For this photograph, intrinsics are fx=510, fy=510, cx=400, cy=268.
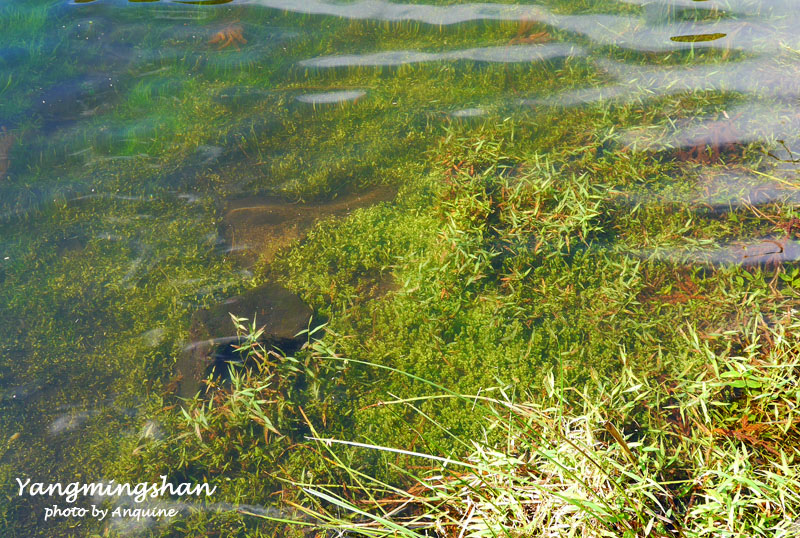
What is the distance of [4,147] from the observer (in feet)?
11.9

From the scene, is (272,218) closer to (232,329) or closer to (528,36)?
(232,329)

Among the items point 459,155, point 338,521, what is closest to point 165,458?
point 338,521

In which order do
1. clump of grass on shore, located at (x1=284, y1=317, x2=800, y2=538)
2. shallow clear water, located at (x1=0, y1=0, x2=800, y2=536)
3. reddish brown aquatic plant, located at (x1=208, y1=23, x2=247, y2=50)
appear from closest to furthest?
clump of grass on shore, located at (x1=284, y1=317, x2=800, y2=538)
shallow clear water, located at (x1=0, y1=0, x2=800, y2=536)
reddish brown aquatic plant, located at (x1=208, y1=23, x2=247, y2=50)

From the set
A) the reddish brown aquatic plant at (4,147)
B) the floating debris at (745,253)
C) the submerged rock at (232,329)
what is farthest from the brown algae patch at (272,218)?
the floating debris at (745,253)

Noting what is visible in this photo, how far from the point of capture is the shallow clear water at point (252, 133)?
2.84 metres

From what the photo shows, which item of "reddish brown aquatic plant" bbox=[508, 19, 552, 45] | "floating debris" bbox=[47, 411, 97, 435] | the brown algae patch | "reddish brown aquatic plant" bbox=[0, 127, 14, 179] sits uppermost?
"reddish brown aquatic plant" bbox=[508, 19, 552, 45]

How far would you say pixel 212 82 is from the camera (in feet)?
13.2

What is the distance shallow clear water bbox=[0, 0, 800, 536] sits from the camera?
2842mm

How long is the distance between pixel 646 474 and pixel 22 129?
447cm

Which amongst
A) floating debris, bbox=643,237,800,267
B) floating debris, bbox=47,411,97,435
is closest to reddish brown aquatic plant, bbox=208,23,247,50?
floating debris, bbox=47,411,97,435

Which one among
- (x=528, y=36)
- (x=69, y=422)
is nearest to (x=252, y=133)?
(x=69, y=422)

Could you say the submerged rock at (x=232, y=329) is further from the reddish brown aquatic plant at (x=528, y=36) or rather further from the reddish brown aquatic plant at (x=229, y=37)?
the reddish brown aquatic plant at (x=528, y=36)

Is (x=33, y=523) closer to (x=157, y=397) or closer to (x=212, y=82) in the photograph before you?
(x=157, y=397)

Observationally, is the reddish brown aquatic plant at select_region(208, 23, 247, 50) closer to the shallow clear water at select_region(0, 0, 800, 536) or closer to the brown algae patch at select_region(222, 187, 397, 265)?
the shallow clear water at select_region(0, 0, 800, 536)
